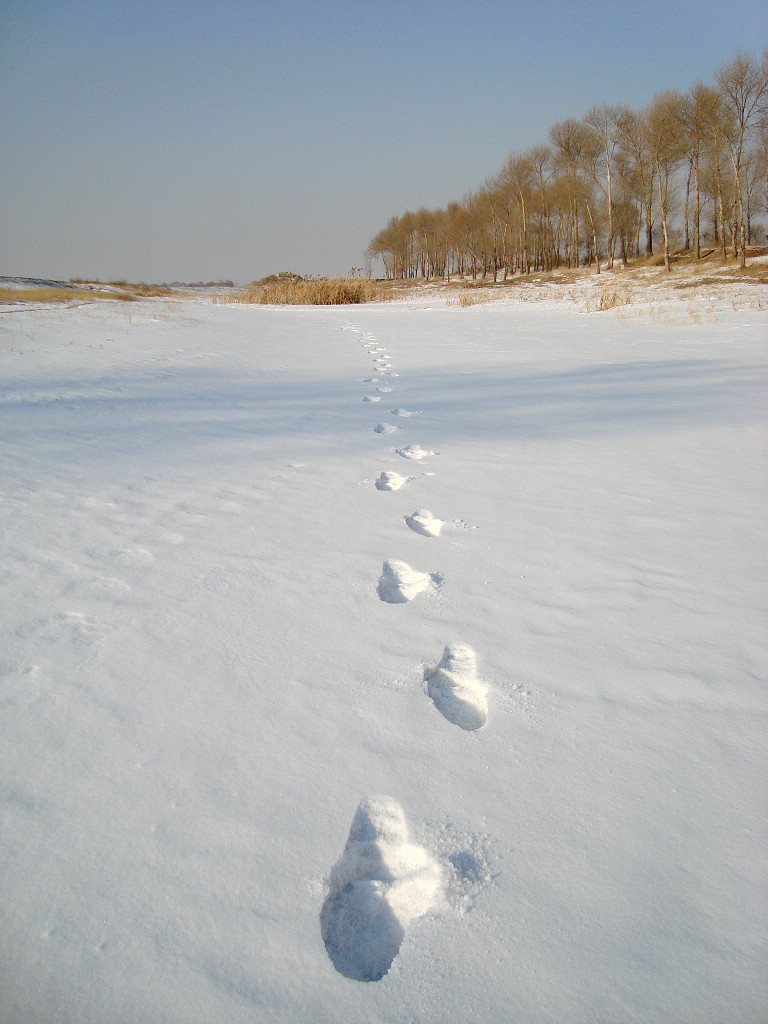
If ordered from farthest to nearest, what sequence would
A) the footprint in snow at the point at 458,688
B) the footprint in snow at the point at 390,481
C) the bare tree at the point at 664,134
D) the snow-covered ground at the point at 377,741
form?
the bare tree at the point at 664,134 < the footprint in snow at the point at 390,481 < the footprint in snow at the point at 458,688 < the snow-covered ground at the point at 377,741

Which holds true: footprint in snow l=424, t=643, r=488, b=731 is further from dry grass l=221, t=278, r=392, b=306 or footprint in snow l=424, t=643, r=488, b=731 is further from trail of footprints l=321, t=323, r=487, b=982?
dry grass l=221, t=278, r=392, b=306

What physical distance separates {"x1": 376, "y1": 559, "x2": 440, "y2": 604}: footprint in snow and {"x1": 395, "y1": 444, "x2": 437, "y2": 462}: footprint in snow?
3.20 ft

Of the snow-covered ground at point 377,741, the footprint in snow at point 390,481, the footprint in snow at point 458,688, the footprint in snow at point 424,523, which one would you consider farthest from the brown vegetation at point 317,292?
the footprint in snow at point 458,688

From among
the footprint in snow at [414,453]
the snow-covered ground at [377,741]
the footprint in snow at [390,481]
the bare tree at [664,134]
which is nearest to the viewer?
the snow-covered ground at [377,741]

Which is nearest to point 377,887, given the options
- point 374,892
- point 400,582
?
point 374,892

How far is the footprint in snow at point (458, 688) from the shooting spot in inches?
37.9

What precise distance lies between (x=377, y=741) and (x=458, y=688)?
221mm

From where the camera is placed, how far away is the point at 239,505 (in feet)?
5.89

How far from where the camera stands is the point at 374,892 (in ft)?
2.25

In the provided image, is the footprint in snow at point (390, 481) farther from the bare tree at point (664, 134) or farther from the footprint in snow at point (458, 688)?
the bare tree at point (664, 134)

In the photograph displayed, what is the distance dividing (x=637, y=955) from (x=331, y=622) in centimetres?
75

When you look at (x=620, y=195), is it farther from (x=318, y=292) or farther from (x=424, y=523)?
(x=424, y=523)

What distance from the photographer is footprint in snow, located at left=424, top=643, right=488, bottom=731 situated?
963 mm

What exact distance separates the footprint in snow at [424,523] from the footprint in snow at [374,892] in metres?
0.98
